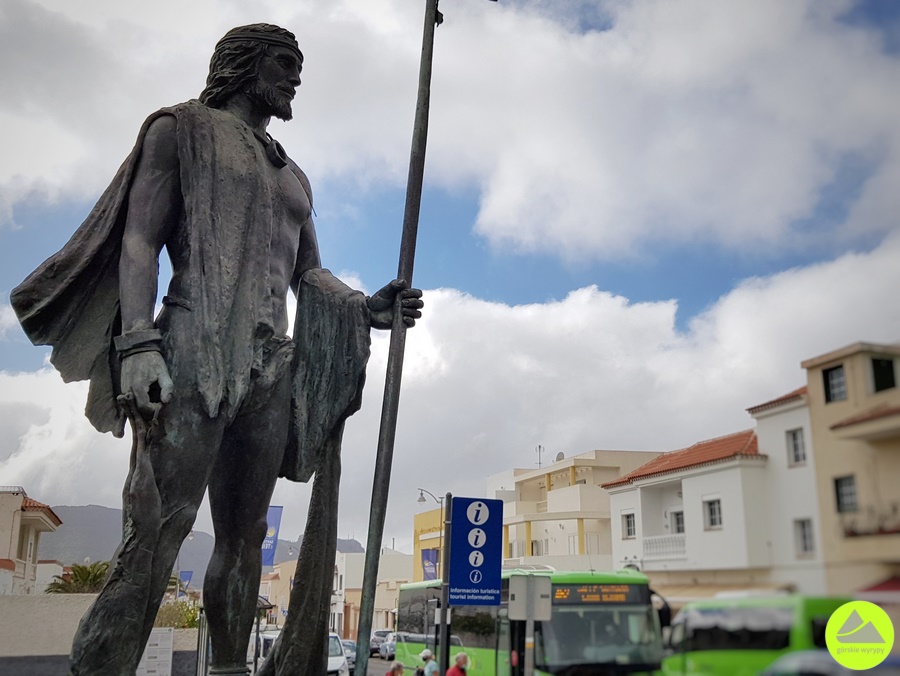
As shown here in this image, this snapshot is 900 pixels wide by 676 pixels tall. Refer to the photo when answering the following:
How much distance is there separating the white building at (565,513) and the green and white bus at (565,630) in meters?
0.68

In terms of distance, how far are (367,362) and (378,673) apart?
97.7 feet

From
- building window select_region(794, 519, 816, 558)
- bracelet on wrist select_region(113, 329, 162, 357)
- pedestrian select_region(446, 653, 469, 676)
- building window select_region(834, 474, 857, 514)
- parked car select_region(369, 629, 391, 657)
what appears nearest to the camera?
building window select_region(834, 474, 857, 514)

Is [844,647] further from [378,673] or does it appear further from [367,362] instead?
[378,673]

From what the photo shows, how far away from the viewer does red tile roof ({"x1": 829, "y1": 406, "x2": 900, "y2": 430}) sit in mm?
2639

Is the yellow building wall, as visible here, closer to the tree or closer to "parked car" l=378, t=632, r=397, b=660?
"parked car" l=378, t=632, r=397, b=660

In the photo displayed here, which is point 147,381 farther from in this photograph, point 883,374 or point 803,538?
point 883,374

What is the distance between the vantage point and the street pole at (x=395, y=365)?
3.98 metres

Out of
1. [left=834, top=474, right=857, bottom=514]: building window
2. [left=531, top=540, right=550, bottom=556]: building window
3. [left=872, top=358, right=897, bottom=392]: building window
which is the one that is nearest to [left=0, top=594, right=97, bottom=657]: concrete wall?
[left=531, top=540, right=550, bottom=556]: building window

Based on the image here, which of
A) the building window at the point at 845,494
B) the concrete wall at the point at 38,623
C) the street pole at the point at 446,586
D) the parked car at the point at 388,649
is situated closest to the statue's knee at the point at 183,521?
the building window at the point at 845,494

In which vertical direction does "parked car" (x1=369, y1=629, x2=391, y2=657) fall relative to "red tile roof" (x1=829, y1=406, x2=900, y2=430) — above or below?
below

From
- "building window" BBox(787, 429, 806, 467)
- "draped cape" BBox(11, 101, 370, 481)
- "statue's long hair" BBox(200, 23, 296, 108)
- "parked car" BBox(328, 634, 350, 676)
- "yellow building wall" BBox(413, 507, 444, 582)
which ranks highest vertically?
"yellow building wall" BBox(413, 507, 444, 582)

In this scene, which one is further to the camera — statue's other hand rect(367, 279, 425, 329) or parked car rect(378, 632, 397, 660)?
parked car rect(378, 632, 397, 660)

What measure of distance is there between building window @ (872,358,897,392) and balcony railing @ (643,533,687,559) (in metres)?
1.09

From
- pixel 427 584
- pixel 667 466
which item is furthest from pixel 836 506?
pixel 427 584
